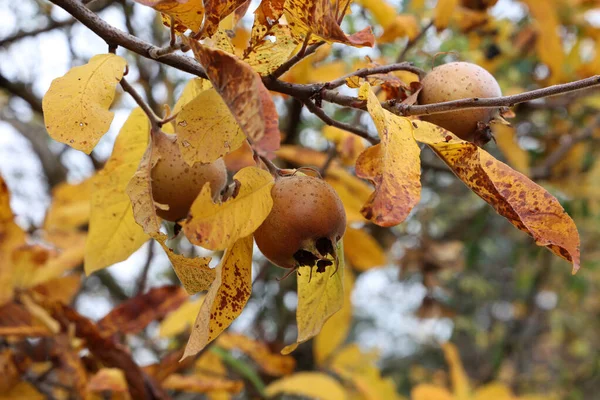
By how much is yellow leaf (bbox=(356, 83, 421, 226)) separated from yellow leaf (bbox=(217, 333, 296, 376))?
122 centimetres

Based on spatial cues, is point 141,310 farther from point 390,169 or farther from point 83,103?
point 390,169

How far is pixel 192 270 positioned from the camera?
65 centimetres

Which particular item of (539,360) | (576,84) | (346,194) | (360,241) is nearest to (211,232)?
(576,84)

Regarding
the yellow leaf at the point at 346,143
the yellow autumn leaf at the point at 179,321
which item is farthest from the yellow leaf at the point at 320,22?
the yellow autumn leaf at the point at 179,321

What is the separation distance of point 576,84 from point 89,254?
2.36ft

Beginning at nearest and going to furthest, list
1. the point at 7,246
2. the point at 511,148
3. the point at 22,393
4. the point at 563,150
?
the point at 22,393
the point at 7,246
the point at 511,148
the point at 563,150

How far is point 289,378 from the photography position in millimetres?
1812

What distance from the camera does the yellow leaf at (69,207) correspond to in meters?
1.66

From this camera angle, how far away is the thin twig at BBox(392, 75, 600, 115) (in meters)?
0.57

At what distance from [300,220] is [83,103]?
0.93ft

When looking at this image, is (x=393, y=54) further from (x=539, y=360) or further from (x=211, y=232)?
(x=539, y=360)

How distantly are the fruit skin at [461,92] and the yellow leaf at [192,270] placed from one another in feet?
1.08

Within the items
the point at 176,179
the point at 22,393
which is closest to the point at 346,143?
the point at 176,179

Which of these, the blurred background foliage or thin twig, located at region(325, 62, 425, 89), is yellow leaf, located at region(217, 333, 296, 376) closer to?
the blurred background foliage
